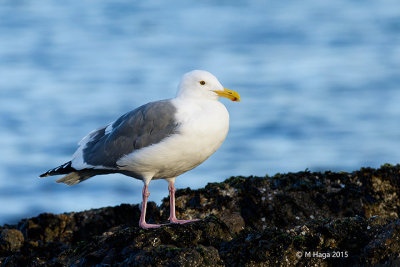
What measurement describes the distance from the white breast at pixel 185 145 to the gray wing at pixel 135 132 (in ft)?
0.31

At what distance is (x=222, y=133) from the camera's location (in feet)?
25.0

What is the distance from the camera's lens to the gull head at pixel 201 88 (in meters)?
8.05

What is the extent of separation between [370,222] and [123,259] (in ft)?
7.91

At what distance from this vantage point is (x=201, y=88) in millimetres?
8055

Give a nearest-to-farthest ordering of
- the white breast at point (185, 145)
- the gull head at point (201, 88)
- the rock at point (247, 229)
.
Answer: the rock at point (247, 229)
the white breast at point (185, 145)
the gull head at point (201, 88)

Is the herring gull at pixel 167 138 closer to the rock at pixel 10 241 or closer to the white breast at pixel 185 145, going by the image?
the white breast at pixel 185 145

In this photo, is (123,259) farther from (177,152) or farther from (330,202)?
(330,202)

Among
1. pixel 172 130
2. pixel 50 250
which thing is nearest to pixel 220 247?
pixel 172 130

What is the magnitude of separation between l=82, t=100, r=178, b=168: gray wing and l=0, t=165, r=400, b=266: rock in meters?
0.93

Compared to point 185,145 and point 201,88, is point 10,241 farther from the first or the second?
point 201,88

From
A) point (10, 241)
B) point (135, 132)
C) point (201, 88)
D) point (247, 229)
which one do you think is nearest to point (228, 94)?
point (201, 88)

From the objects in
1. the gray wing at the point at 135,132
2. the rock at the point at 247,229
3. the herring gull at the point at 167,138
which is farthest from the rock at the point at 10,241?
the gray wing at the point at 135,132

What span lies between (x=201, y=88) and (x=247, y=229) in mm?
2332

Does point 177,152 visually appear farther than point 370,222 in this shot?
Yes
